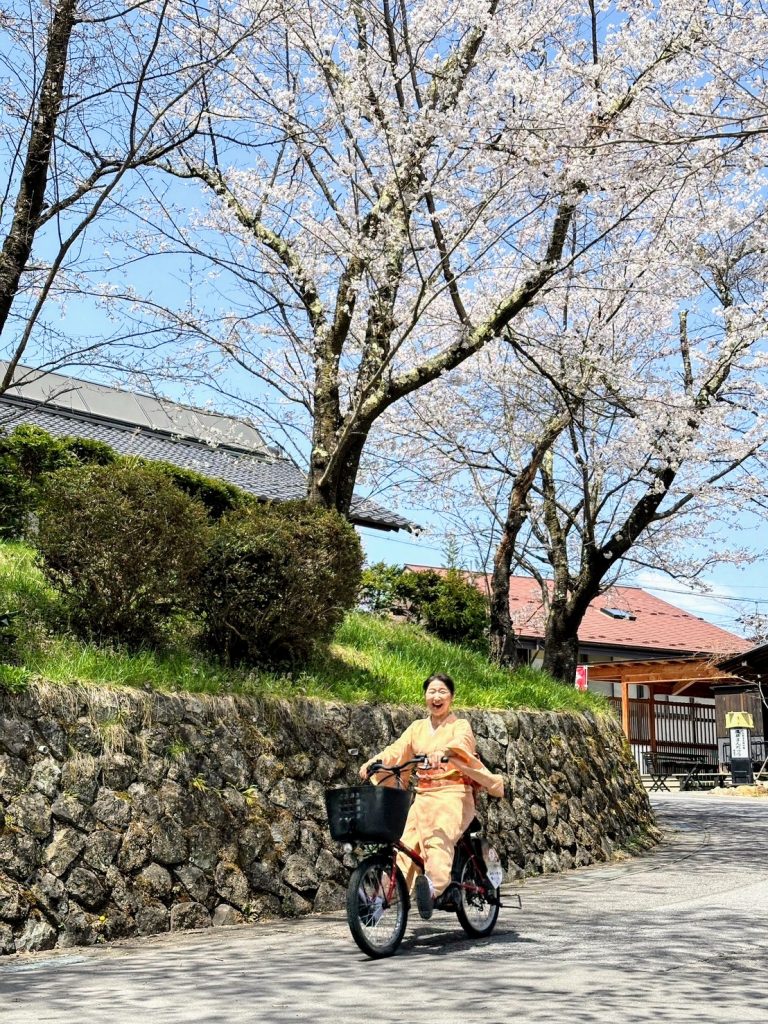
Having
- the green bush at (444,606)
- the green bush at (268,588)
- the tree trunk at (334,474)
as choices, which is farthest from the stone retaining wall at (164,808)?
the green bush at (444,606)

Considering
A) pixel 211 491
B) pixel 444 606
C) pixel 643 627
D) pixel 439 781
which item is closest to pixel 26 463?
pixel 211 491

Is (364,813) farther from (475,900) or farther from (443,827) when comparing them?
(475,900)

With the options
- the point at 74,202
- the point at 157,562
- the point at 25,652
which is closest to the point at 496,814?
the point at 157,562

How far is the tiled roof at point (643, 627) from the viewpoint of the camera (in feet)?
119

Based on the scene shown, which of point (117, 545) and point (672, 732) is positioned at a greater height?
point (672, 732)

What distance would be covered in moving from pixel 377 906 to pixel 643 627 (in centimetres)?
3348

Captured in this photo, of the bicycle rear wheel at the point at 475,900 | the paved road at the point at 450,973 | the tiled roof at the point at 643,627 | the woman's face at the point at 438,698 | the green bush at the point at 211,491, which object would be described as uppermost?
the tiled roof at the point at 643,627

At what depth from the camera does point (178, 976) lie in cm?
578

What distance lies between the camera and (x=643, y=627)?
38438 millimetres

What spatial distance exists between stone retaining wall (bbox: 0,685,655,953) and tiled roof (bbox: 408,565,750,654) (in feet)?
79.9

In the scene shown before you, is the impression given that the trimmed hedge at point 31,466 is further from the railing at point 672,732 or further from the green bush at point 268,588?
the railing at point 672,732

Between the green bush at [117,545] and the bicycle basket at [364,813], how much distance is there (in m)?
3.54

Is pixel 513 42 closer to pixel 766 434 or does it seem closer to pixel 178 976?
pixel 766 434

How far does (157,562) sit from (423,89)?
6722 millimetres
